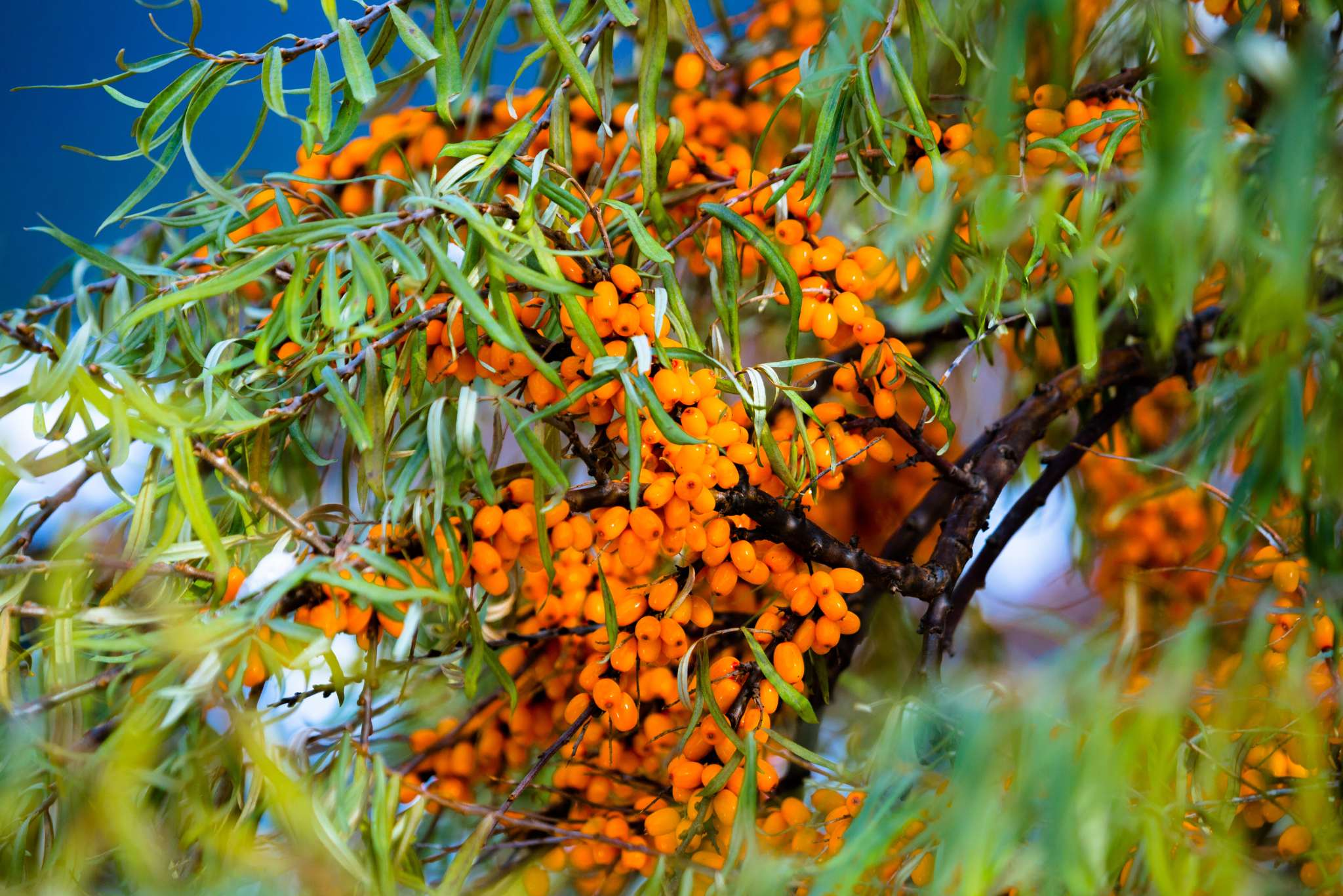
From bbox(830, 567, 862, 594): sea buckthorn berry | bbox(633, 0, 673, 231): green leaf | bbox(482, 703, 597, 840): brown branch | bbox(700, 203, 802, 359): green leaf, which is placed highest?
bbox(633, 0, 673, 231): green leaf

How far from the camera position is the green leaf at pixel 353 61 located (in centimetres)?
43

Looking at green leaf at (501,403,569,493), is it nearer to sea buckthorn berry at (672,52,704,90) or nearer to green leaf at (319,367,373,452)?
green leaf at (319,367,373,452)

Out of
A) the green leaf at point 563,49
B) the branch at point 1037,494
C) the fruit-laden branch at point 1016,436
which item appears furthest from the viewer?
the branch at point 1037,494

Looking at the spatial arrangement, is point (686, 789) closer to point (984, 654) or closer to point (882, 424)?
point (882, 424)

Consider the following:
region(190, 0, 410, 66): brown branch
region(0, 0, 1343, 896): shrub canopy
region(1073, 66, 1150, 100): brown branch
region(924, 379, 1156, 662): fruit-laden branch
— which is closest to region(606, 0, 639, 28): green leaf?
region(0, 0, 1343, 896): shrub canopy

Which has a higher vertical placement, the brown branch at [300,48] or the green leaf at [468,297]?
the brown branch at [300,48]

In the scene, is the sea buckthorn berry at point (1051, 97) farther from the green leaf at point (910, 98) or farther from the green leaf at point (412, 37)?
the green leaf at point (412, 37)

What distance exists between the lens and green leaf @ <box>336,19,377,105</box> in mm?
434

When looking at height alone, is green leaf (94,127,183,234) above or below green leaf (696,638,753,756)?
above

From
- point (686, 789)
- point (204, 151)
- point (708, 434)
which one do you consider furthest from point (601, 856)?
point (204, 151)

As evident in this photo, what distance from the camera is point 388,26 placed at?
0.51 metres

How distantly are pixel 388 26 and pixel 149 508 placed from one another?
0.28 m

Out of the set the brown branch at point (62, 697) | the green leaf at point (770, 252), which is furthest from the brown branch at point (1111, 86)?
the brown branch at point (62, 697)

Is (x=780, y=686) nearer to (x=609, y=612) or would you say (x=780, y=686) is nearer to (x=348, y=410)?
(x=609, y=612)
